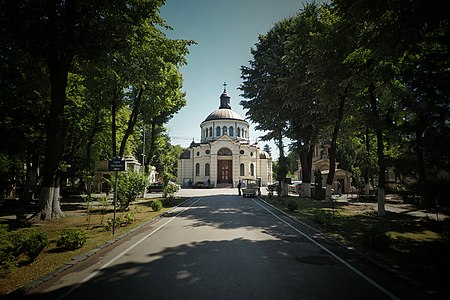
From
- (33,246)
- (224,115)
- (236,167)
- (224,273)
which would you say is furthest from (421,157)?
(224,115)

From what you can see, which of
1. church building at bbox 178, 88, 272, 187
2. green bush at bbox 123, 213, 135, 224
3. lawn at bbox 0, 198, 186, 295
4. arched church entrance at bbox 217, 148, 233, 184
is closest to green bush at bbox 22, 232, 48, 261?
lawn at bbox 0, 198, 186, 295

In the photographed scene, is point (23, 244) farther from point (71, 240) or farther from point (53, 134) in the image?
point (53, 134)

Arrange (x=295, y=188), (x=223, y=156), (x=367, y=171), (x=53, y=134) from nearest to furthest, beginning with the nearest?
(x=53, y=134)
(x=367, y=171)
(x=295, y=188)
(x=223, y=156)

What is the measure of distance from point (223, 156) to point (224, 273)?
4661 cm

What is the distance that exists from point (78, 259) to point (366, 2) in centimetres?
1089

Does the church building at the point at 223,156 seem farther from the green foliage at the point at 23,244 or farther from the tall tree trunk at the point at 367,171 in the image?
the green foliage at the point at 23,244

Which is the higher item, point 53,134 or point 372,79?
point 372,79

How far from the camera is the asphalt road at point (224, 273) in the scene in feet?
14.3

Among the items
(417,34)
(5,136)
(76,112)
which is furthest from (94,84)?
(417,34)

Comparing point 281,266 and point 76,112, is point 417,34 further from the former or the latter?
Result: point 76,112

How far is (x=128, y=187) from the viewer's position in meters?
14.3

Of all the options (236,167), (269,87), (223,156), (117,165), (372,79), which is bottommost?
(117,165)

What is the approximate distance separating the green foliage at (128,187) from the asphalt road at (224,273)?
249 inches

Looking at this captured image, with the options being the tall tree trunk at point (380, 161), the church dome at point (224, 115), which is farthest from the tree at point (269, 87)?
the church dome at point (224, 115)
